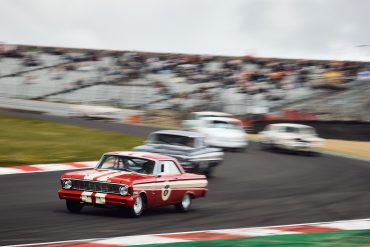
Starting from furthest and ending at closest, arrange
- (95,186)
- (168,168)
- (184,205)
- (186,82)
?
(186,82) < (184,205) < (168,168) < (95,186)

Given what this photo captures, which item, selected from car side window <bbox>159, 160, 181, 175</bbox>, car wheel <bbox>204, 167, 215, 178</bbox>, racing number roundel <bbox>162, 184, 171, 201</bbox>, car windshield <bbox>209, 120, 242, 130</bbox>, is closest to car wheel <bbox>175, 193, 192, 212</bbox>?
car side window <bbox>159, 160, 181, 175</bbox>

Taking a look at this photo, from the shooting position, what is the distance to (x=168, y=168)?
1102 cm

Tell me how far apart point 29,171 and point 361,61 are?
90.2 ft

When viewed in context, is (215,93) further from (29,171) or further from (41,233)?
(41,233)

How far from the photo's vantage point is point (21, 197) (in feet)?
38.5

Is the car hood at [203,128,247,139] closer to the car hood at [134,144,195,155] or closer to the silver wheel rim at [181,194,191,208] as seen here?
the car hood at [134,144,195,155]

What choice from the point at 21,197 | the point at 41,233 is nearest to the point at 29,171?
the point at 21,197

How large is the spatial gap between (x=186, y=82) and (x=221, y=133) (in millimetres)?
13814

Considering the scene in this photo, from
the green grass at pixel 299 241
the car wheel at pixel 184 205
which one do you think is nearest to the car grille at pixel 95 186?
the car wheel at pixel 184 205

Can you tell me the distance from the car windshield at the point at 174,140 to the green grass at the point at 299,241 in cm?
797

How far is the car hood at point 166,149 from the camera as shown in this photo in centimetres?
1606

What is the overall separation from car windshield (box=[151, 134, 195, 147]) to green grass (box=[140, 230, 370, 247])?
314 inches

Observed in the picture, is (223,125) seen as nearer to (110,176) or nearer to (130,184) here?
(110,176)

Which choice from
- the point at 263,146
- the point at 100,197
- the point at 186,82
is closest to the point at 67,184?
the point at 100,197
